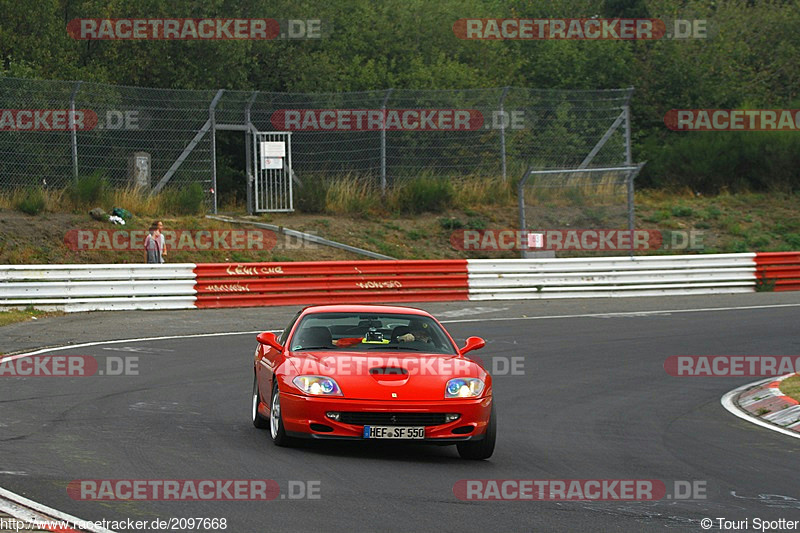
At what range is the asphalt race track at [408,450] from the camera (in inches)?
278

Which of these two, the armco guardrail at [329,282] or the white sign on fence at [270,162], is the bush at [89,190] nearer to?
the white sign on fence at [270,162]

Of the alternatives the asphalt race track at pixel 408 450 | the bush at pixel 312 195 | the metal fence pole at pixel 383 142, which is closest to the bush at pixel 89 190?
the bush at pixel 312 195

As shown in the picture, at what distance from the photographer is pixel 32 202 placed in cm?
2636

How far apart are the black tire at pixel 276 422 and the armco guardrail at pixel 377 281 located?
42.3 feet

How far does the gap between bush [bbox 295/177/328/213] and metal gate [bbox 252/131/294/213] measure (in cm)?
44

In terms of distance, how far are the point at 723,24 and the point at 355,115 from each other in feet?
81.9

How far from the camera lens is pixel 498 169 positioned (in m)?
31.5

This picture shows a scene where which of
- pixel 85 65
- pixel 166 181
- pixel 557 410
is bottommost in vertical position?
pixel 557 410

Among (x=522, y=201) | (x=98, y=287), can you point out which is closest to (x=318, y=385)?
(x=98, y=287)

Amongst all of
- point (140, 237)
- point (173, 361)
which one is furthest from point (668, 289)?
point (173, 361)

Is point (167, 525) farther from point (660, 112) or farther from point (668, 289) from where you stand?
point (660, 112)
